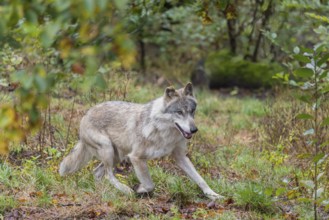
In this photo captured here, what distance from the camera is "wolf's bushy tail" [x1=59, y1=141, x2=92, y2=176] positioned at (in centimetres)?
766

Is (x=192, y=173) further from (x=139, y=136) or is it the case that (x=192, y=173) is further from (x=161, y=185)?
(x=139, y=136)

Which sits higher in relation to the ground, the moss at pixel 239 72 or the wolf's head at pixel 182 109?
the wolf's head at pixel 182 109

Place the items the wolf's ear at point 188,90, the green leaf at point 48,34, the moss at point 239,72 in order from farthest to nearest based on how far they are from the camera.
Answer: the moss at point 239,72, the wolf's ear at point 188,90, the green leaf at point 48,34

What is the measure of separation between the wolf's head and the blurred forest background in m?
0.64

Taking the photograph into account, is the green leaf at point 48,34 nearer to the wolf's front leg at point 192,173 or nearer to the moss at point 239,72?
the wolf's front leg at point 192,173

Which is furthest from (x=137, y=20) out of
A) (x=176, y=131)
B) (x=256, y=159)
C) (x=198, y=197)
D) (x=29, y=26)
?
(x=29, y=26)

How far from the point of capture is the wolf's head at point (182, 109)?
279 inches

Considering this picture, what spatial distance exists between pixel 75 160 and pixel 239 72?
29.5ft

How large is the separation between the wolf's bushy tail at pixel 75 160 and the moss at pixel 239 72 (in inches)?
336

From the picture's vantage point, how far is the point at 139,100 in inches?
461

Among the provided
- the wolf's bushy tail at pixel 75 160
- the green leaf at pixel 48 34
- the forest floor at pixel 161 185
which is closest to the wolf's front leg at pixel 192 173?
the forest floor at pixel 161 185

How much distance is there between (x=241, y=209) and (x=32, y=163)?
9.03 ft

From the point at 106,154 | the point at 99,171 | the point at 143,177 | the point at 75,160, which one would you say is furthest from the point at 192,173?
the point at 75,160

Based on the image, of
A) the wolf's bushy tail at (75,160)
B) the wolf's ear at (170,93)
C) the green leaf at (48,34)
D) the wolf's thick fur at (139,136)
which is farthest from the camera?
the wolf's bushy tail at (75,160)
